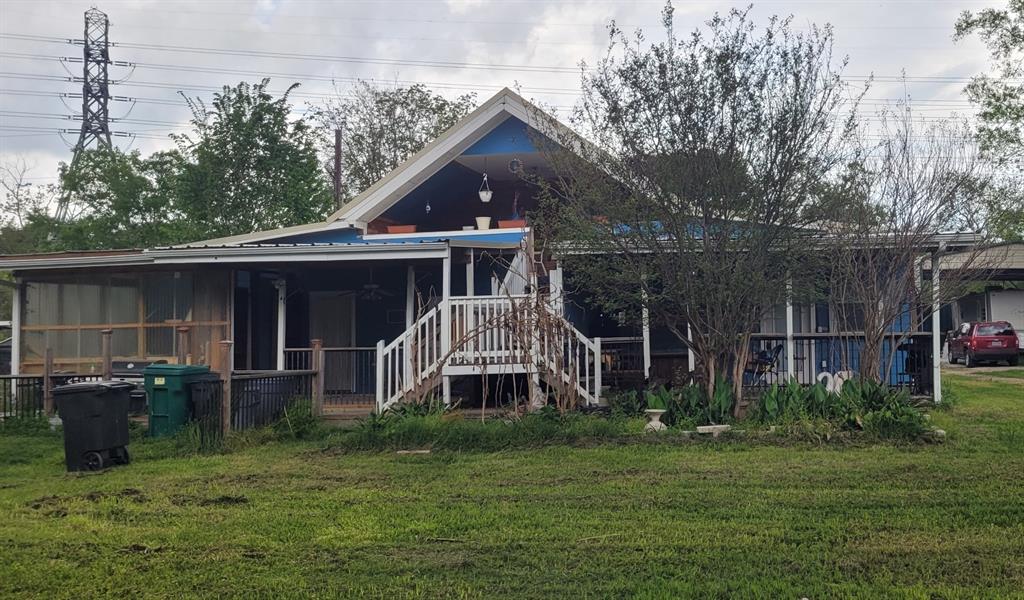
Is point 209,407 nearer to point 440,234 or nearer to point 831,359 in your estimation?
point 440,234

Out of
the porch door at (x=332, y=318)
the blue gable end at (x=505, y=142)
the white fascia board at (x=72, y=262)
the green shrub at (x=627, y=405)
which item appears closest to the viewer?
the green shrub at (x=627, y=405)

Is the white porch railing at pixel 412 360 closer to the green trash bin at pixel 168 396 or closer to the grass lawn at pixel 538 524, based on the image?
the green trash bin at pixel 168 396

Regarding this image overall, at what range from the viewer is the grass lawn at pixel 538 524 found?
4754 mm

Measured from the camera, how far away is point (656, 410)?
399 inches

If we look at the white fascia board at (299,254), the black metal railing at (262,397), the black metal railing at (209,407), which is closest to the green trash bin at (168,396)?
the black metal railing at (209,407)

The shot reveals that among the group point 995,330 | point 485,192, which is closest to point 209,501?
point 485,192

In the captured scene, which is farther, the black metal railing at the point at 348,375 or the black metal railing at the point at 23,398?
the black metal railing at the point at 348,375

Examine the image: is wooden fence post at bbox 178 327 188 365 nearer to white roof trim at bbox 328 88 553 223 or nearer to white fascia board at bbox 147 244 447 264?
white fascia board at bbox 147 244 447 264

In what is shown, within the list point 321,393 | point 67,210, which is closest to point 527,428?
point 321,393

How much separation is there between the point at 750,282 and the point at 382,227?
801cm

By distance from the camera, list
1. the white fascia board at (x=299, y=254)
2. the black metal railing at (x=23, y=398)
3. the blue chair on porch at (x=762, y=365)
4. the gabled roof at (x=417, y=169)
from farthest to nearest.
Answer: the gabled roof at (x=417, y=169), the blue chair on porch at (x=762, y=365), the white fascia board at (x=299, y=254), the black metal railing at (x=23, y=398)

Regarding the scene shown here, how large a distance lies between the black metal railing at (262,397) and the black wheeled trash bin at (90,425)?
1.63 m

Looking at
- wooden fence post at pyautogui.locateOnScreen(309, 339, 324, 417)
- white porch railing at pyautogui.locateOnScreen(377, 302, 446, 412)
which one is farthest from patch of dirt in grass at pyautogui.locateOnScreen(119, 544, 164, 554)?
wooden fence post at pyautogui.locateOnScreen(309, 339, 324, 417)

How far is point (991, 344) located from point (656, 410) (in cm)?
2123
